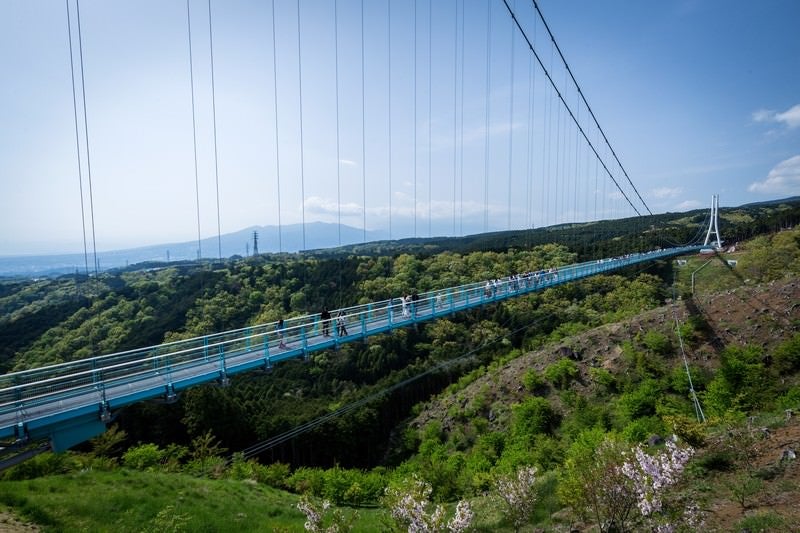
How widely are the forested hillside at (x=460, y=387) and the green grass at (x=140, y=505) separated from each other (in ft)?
0.56

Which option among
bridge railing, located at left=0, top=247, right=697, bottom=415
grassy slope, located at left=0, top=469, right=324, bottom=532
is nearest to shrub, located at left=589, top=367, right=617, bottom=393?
bridge railing, located at left=0, top=247, right=697, bottom=415

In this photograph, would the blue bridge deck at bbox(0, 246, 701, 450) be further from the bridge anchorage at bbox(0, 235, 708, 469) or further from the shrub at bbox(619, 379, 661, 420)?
the shrub at bbox(619, 379, 661, 420)

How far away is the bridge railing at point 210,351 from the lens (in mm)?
8484

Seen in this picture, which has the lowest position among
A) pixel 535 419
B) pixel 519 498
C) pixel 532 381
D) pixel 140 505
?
pixel 535 419

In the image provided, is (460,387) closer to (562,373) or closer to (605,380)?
(562,373)

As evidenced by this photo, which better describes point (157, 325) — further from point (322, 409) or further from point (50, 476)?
point (50, 476)

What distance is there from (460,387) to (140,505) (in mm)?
28005

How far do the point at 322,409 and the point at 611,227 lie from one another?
84838 millimetres

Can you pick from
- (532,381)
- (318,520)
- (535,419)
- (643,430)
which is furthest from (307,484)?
(643,430)

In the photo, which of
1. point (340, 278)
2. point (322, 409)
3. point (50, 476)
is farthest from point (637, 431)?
point (340, 278)

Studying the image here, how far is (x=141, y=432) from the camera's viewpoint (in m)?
31.2

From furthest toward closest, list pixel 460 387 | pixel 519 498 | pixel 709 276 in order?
pixel 709 276, pixel 460 387, pixel 519 498

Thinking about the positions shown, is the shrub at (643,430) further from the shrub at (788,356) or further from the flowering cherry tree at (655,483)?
the flowering cherry tree at (655,483)

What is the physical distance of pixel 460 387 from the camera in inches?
1435
